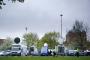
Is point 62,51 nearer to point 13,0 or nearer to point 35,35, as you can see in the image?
point 35,35

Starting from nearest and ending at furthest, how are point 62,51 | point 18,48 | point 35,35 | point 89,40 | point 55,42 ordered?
point 18,48, point 62,51, point 89,40, point 55,42, point 35,35

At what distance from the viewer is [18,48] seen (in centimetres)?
8619

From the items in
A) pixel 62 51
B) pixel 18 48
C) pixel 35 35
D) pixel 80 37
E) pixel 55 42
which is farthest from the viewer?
pixel 35 35

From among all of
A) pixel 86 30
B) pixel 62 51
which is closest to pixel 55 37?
pixel 86 30

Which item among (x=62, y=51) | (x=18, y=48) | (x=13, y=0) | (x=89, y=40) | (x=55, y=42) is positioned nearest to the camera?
(x=13, y=0)

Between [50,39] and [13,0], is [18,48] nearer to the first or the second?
[50,39]

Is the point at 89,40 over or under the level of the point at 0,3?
over

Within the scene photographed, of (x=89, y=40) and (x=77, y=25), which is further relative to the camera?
(x=89, y=40)

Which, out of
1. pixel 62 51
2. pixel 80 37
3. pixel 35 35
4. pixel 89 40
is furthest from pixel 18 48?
pixel 35 35

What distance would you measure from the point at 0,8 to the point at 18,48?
6954 centimetres

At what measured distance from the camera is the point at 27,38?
146000 millimetres

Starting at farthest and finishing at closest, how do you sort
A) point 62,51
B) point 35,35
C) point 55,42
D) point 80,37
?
point 35,35, point 55,42, point 80,37, point 62,51

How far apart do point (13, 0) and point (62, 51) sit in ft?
276

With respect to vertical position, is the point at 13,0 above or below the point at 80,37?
below
